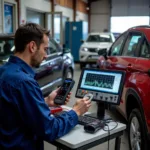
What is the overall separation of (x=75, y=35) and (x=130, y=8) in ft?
25.1

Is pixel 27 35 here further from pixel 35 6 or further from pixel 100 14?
pixel 100 14

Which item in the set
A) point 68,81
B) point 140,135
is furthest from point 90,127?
point 140,135

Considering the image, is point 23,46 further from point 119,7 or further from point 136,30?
point 119,7

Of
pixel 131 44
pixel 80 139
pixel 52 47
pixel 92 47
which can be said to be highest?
pixel 131 44

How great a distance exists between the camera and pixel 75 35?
1352 cm

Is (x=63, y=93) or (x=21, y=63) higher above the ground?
(x=21, y=63)

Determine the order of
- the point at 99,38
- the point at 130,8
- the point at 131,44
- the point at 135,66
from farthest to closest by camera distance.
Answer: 1. the point at 130,8
2. the point at 99,38
3. the point at 131,44
4. the point at 135,66

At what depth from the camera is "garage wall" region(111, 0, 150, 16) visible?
19250 mm

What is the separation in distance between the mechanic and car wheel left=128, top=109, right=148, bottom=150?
1377mm

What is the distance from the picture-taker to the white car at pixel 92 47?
420 inches

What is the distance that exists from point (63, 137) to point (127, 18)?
746 inches

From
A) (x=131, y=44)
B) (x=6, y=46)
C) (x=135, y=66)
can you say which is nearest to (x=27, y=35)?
(x=135, y=66)

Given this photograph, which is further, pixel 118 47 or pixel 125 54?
pixel 118 47

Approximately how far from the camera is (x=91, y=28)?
65.9 feet
